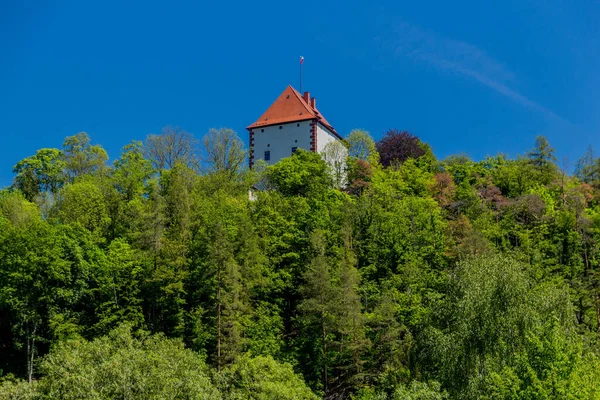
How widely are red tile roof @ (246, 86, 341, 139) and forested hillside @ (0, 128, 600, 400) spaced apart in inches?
281

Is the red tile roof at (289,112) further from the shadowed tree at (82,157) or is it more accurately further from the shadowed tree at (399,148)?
the shadowed tree at (82,157)

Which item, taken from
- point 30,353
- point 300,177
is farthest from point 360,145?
point 30,353

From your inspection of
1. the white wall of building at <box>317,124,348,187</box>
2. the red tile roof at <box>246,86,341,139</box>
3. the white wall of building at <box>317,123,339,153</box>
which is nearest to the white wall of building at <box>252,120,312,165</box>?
the red tile roof at <box>246,86,341,139</box>

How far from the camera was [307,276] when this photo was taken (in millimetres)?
32438

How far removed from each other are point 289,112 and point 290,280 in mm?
28064

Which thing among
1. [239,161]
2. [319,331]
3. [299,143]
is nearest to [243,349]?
[319,331]

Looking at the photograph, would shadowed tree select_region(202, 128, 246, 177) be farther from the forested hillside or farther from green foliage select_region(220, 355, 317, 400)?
green foliage select_region(220, 355, 317, 400)

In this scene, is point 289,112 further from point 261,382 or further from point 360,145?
point 261,382

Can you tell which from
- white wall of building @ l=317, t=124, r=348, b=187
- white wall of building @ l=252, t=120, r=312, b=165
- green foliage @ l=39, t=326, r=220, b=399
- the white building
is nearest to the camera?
green foliage @ l=39, t=326, r=220, b=399

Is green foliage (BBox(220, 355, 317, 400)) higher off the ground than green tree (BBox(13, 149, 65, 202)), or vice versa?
green tree (BBox(13, 149, 65, 202))

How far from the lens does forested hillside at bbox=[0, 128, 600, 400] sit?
2436 cm

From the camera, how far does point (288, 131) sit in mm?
60812

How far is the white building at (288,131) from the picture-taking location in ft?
195

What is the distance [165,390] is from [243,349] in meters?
8.25
